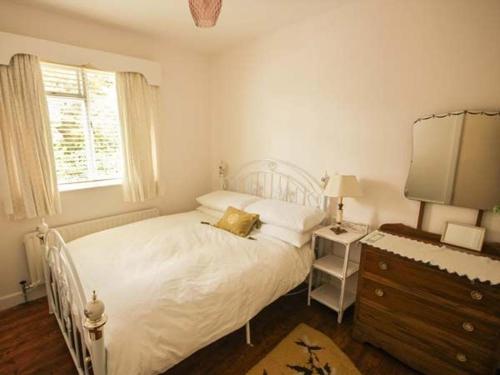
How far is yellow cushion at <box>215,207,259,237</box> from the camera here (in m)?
2.43

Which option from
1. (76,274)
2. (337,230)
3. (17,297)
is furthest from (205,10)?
(17,297)

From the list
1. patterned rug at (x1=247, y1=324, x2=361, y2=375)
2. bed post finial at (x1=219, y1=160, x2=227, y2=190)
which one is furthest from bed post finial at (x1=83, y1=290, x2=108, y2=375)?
bed post finial at (x1=219, y1=160, x2=227, y2=190)

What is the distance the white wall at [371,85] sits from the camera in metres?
1.68

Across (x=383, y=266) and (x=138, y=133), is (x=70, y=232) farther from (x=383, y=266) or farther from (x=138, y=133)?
(x=383, y=266)

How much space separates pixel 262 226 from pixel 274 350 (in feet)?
3.37

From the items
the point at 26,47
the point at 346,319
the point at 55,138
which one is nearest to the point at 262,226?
the point at 346,319

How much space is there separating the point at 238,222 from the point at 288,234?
20.1 inches

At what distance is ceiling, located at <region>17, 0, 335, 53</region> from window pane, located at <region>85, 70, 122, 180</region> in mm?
533

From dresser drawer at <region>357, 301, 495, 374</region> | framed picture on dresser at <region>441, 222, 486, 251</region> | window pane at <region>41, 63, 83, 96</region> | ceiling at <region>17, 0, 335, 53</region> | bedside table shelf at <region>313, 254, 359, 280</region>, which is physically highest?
ceiling at <region>17, 0, 335, 53</region>

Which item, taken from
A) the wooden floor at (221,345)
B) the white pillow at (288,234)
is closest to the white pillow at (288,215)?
the white pillow at (288,234)

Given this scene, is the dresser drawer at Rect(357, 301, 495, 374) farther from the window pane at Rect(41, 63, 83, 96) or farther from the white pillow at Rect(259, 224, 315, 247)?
the window pane at Rect(41, 63, 83, 96)

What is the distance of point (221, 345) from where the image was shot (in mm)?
1916

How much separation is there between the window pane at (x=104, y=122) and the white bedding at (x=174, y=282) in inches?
31.6

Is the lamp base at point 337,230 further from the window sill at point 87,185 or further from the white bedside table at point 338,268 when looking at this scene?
the window sill at point 87,185
